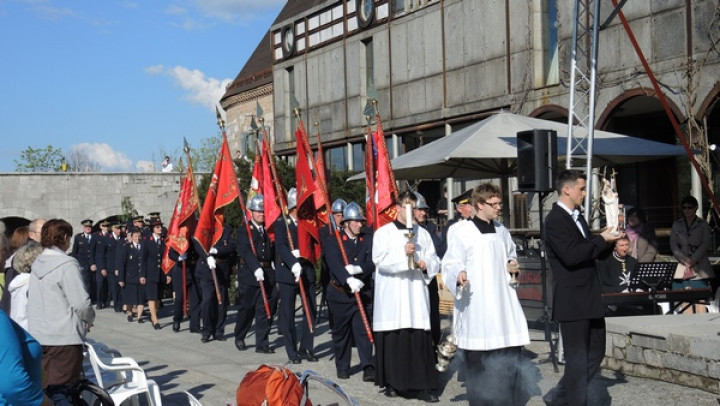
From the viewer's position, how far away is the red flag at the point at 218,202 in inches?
613

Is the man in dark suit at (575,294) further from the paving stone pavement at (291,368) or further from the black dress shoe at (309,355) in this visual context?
the black dress shoe at (309,355)

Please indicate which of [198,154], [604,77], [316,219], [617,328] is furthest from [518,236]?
[198,154]

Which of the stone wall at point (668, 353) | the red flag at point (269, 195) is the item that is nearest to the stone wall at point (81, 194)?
the red flag at point (269, 195)

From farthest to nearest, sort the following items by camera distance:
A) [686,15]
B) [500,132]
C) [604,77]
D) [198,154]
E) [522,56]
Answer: [198,154]
[522,56]
[604,77]
[686,15]
[500,132]

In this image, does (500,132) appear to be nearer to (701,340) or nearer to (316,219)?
(316,219)

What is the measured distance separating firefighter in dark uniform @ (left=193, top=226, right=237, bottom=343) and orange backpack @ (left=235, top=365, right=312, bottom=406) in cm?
996

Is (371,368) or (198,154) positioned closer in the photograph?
(371,368)

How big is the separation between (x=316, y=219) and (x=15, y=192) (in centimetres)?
3114

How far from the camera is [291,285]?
12469mm

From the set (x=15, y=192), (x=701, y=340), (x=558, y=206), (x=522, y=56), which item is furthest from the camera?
(x=15, y=192)

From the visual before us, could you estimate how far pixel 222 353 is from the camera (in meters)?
13.3

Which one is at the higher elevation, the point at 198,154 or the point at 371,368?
the point at 198,154

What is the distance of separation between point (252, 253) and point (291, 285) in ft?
4.71

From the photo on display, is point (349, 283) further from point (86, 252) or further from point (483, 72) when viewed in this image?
point (86, 252)
